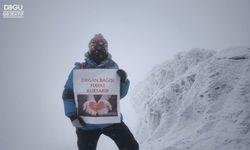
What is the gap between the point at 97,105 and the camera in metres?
5.64

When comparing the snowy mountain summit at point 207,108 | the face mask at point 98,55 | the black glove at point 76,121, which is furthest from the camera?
the snowy mountain summit at point 207,108

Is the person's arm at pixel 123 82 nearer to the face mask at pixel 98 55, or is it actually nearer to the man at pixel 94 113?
the man at pixel 94 113

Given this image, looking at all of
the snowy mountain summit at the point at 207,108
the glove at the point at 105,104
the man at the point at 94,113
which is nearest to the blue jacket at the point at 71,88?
the man at the point at 94,113

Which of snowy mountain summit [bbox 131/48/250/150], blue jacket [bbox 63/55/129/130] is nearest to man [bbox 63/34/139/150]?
blue jacket [bbox 63/55/129/130]

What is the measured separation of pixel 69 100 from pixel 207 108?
471 cm

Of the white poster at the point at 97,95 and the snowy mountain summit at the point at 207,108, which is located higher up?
the white poster at the point at 97,95

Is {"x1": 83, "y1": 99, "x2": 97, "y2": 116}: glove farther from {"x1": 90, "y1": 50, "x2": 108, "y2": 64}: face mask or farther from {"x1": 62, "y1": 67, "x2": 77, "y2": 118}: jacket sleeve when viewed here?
{"x1": 90, "y1": 50, "x2": 108, "y2": 64}: face mask

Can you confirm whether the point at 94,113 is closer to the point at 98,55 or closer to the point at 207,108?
the point at 98,55

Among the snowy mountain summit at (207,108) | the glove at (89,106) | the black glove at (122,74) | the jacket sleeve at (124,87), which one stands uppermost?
the black glove at (122,74)

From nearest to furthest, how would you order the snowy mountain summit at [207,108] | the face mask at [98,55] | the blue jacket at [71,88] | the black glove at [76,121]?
1. the black glove at [76,121]
2. the blue jacket at [71,88]
3. the face mask at [98,55]
4. the snowy mountain summit at [207,108]

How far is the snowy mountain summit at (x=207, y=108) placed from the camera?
7.56m

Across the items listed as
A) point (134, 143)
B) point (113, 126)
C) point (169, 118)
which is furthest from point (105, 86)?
point (169, 118)

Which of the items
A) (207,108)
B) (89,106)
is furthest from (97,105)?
(207,108)

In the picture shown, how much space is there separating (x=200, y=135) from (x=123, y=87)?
10.6 ft
